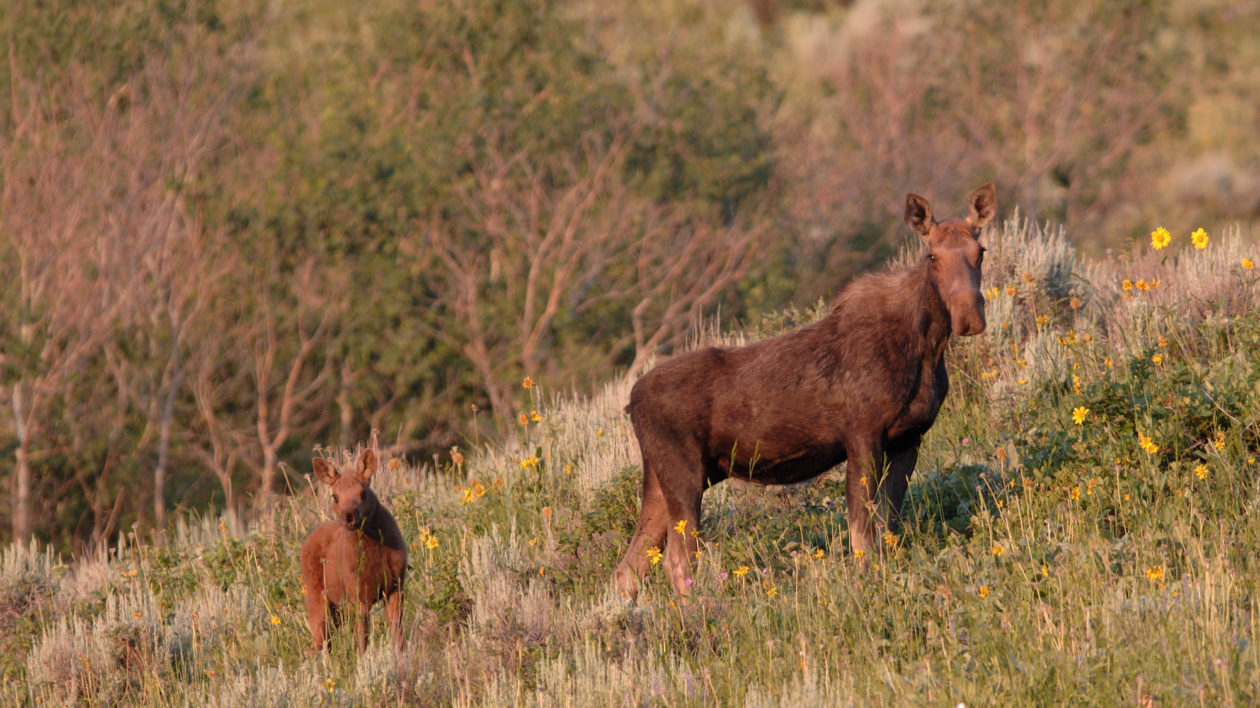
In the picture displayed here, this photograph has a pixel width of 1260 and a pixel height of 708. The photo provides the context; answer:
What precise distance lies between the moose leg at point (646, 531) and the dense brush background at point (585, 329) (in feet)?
1.17

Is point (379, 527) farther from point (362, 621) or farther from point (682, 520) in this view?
point (682, 520)

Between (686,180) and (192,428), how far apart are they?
10.2 m

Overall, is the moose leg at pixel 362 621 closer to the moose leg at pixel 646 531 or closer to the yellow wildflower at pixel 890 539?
the moose leg at pixel 646 531

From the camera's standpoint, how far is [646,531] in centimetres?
799

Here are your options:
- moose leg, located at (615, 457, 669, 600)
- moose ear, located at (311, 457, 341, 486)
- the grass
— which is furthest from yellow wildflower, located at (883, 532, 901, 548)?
moose ear, located at (311, 457, 341, 486)

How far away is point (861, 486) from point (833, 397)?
482 millimetres

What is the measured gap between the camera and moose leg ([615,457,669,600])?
793cm

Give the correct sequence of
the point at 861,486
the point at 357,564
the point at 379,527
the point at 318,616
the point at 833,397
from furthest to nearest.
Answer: the point at 318,616
the point at 379,527
the point at 357,564
the point at 833,397
the point at 861,486

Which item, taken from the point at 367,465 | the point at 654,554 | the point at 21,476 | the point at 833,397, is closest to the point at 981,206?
the point at 833,397

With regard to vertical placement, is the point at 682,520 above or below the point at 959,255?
below

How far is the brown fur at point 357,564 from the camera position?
300 inches

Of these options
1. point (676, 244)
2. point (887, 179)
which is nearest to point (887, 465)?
point (676, 244)

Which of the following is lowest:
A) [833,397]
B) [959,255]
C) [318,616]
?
[318,616]

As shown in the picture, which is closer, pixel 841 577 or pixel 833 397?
pixel 841 577
